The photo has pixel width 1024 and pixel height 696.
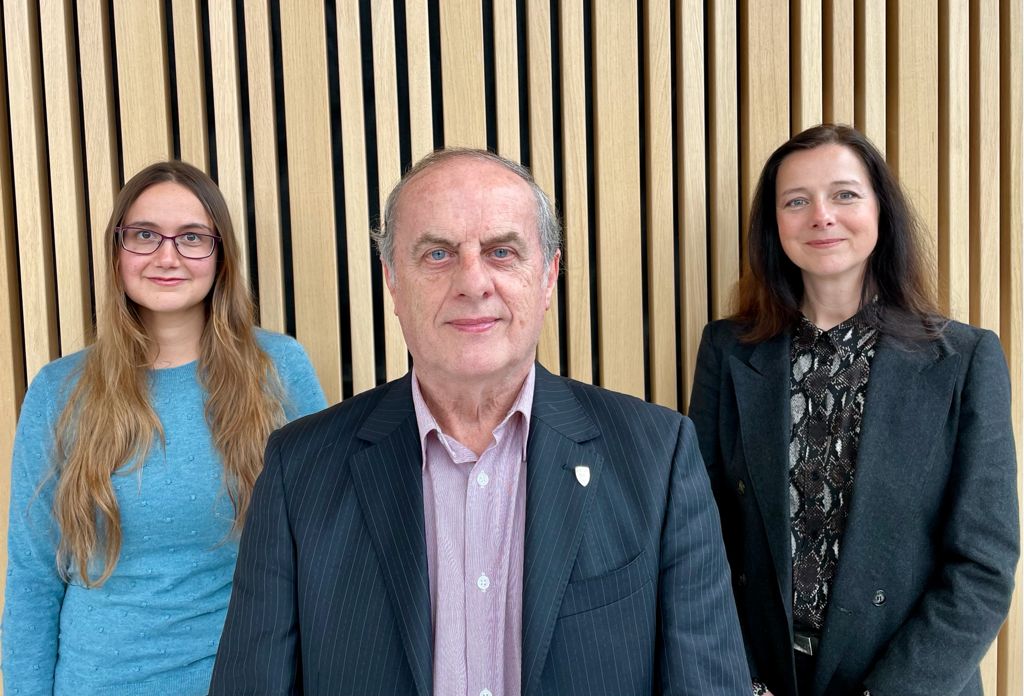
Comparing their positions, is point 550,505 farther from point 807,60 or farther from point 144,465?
point 807,60

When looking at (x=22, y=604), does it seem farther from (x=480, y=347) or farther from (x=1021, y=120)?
(x=1021, y=120)

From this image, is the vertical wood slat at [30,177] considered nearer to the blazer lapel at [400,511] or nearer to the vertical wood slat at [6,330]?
the vertical wood slat at [6,330]

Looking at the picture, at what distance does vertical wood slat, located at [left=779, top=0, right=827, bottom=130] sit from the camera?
2697mm

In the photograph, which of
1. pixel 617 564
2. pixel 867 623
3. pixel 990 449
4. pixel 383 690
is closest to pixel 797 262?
pixel 990 449

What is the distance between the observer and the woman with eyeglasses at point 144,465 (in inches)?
80.8

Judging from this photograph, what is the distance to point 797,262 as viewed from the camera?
221 cm

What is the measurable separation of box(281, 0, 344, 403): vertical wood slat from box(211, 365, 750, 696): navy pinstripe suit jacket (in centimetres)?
97

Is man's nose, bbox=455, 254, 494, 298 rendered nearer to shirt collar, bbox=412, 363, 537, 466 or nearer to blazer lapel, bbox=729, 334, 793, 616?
shirt collar, bbox=412, 363, 537, 466

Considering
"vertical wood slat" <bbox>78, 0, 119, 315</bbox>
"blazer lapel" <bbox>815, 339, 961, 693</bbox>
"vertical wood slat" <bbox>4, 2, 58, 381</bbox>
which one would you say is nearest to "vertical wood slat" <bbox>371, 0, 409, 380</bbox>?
"vertical wood slat" <bbox>78, 0, 119, 315</bbox>

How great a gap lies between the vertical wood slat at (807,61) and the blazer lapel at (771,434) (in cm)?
93

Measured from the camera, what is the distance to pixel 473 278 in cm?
146

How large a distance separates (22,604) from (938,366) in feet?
7.82

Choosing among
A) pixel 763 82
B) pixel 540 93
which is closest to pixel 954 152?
pixel 763 82

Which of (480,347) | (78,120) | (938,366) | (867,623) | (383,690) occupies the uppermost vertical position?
(78,120)
